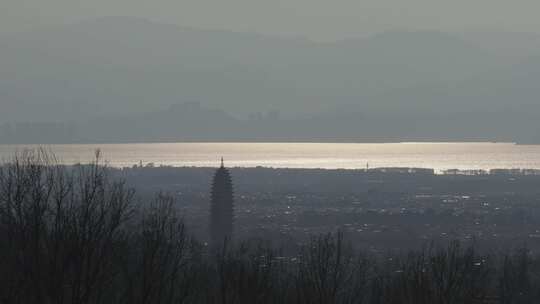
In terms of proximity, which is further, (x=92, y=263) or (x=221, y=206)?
(x=221, y=206)

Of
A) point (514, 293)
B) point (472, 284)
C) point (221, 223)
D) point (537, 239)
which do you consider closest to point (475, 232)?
point (537, 239)

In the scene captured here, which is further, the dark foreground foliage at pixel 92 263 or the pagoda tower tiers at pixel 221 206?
the pagoda tower tiers at pixel 221 206

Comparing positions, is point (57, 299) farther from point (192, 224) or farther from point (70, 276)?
point (192, 224)

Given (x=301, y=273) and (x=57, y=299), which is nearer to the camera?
(x=57, y=299)

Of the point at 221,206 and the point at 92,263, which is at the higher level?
the point at 221,206

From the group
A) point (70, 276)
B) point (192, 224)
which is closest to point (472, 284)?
point (70, 276)

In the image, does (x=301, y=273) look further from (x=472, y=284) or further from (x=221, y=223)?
(x=221, y=223)

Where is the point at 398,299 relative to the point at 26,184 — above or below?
below

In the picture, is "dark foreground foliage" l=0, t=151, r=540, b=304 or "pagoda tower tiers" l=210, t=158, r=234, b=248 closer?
"dark foreground foliage" l=0, t=151, r=540, b=304

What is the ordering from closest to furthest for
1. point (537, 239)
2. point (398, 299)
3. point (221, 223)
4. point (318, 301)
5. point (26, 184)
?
point (26, 184) → point (318, 301) → point (398, 299) → point (221, 223) → point (537, 239)

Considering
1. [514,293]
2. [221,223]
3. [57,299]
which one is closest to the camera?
[57,299]
